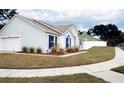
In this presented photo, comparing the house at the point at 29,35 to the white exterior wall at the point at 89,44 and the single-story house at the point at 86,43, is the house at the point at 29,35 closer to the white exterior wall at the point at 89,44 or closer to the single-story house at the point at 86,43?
the single-story house at the point at 86,43

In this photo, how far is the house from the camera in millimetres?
22297

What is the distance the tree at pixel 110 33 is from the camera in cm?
5923

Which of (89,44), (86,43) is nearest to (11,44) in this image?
(86,43)

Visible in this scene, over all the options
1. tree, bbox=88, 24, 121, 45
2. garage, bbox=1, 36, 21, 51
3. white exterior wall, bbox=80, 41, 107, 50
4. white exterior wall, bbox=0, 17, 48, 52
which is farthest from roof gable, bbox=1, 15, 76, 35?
tree, bbox=88, 24, 121, 45

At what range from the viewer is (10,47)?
25125mm

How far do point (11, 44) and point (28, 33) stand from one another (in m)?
3.20

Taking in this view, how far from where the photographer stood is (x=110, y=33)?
59281 mm

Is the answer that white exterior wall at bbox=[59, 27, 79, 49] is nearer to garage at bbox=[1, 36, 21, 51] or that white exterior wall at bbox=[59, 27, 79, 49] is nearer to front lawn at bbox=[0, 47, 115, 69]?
garage at bbox=[1, 36, 21, 51]

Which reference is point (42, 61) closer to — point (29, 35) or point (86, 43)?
point (29, 35)

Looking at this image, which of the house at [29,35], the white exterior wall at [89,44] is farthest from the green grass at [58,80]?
the white exterior wall at [89,44]

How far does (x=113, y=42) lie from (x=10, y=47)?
39734 mm

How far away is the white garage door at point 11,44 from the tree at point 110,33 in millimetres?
38663

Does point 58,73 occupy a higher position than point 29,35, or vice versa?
point 29,35
